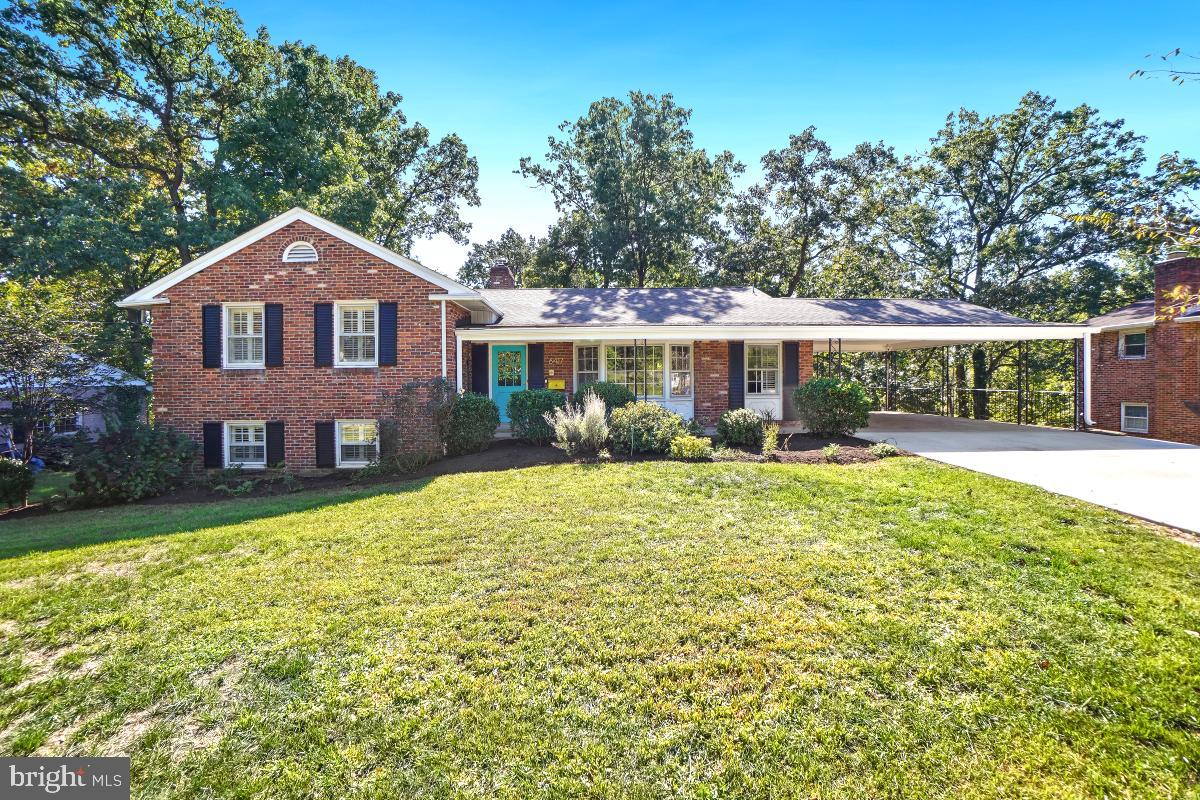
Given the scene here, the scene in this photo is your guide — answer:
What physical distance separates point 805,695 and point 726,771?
732 mm

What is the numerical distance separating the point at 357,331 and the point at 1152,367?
2188 cm

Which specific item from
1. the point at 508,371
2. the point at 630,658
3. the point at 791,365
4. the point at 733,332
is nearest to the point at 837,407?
the point at 733,332

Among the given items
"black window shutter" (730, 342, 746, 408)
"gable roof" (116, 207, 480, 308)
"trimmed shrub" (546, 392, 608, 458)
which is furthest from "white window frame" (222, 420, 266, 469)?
"black window shutter" (730, 342, 746, 408)

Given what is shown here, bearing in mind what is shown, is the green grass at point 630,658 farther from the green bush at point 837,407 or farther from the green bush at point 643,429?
the green bush at point 837,407

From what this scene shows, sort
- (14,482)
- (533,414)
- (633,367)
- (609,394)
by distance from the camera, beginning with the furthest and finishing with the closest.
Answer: (633,367), (609,394), (533,414), (14,482)

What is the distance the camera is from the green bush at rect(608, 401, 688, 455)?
897 cm

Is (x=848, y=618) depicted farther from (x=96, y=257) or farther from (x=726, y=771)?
(x=96, y=257)

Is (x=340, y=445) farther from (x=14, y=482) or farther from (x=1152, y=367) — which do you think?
(x=1152, y=367)

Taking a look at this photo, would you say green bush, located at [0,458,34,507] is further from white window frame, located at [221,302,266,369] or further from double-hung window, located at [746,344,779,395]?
double-hung window, located at [746,344,779,395]

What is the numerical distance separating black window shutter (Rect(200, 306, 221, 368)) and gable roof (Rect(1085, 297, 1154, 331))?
883 inches

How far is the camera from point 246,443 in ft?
35.6

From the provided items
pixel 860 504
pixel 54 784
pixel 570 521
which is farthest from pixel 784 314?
pixel 54 784

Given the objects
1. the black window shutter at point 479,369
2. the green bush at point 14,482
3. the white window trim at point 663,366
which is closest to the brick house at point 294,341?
the black window shutter at point 479,369

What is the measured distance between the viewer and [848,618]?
134 inches
